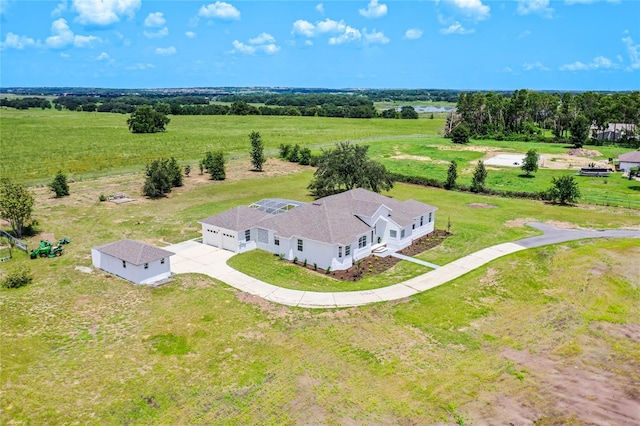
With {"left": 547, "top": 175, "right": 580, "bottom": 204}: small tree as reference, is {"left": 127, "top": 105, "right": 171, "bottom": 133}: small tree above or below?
above

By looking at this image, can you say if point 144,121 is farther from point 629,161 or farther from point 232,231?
point 629,161

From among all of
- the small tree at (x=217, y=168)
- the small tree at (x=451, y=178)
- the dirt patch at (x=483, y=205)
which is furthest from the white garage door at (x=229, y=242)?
the small tree at (x=451, y=178)

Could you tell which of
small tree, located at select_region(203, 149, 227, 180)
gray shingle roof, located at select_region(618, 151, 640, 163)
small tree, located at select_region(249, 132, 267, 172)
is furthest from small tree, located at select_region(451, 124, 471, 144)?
small tree, located at select_region(203, 149, 227, 180)

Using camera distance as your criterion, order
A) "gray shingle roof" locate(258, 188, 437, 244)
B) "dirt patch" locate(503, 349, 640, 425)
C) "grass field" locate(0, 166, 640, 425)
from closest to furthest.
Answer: "dirt patch" locate(503, 349, 640, 425)
"grass field" locate(0, 166, 640, 425)
"gray shingle roof" locate(258, 188, 437, 244)

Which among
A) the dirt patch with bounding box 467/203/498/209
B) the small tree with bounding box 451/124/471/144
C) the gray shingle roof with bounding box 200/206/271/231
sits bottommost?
the dirt patch with bounding box 467/203/498/209

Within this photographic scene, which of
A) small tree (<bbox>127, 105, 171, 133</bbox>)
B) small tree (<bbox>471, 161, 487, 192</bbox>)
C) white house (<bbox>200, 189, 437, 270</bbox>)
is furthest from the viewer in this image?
small tree (<bbox>127, 105, 171, 133</bbox>)

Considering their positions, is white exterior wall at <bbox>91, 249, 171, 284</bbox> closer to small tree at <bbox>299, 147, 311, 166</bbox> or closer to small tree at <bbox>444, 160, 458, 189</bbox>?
small tree at <bbox>444, 160, 458, 189</bbox>
